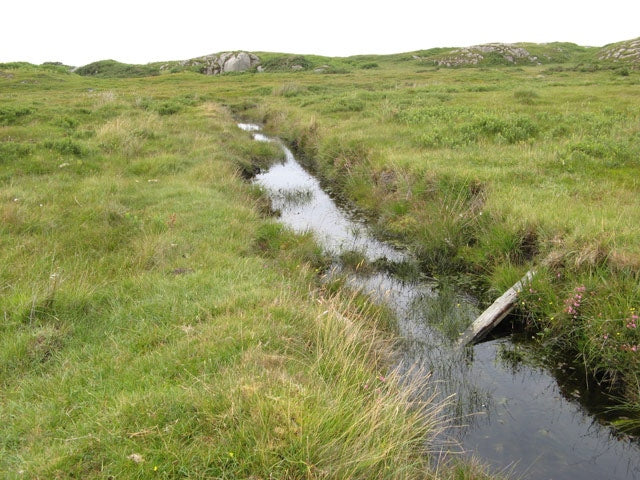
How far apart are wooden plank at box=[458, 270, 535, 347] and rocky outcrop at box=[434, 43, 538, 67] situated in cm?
6888

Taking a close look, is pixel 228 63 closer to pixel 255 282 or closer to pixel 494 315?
pixel 255 282

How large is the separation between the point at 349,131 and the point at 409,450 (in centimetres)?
1684

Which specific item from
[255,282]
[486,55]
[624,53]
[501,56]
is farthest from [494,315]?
[501,56]

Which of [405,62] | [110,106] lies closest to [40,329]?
[110,106]

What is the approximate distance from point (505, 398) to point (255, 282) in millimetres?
4012

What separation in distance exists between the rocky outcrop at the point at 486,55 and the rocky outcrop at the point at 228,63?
34616mm

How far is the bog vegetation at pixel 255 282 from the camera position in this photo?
3.87 m

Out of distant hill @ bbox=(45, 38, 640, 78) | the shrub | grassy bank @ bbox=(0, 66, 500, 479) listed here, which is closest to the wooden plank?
grassy bank @ bbox=(0, 66, 500, 479)

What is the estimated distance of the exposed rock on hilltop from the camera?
49.9 m

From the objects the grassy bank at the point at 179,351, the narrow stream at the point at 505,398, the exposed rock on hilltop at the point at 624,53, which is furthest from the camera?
the exposed rock on hilltop at the point at 624,53

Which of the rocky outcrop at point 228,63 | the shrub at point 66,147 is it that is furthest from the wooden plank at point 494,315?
the rocky outcrop at point 228,63

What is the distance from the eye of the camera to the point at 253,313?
611cm

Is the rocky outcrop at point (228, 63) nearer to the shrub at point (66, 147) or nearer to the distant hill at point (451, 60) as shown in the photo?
the distant hill at point (451, 60)

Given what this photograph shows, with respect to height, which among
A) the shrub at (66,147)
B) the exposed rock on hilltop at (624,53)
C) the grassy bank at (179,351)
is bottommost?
the grassy bank at (179,351)
